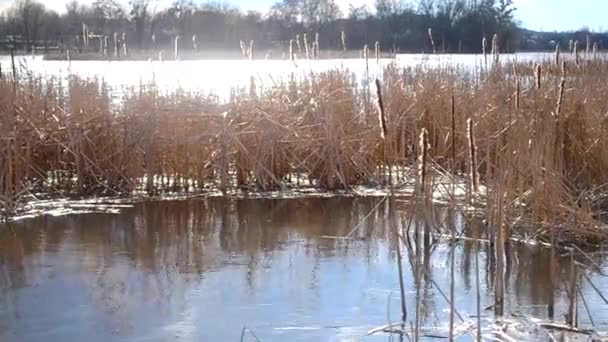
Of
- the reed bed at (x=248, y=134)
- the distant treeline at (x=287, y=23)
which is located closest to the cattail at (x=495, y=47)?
the reed bed at (x=248, y=134)

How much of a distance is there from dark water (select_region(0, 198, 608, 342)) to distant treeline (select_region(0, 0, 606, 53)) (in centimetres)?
1827

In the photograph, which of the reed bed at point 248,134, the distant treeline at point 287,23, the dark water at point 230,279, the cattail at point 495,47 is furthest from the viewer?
the distant treeline at point 287,23

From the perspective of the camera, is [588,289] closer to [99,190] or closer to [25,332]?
[25,332]

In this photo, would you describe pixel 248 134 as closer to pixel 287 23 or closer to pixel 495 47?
pixel 495 47

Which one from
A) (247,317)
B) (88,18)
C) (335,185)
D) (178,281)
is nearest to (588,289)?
(247,317)

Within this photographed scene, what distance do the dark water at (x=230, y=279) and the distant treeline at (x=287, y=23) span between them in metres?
18.3

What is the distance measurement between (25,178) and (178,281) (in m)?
2.76

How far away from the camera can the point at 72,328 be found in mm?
3889

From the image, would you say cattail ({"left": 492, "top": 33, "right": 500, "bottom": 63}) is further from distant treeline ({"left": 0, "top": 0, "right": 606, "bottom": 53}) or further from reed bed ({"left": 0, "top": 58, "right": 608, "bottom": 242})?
distant treeline ({"left": 0, "top": 0, "right": 606, "bottom": 53})

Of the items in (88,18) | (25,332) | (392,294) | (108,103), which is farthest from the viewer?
(88,18)

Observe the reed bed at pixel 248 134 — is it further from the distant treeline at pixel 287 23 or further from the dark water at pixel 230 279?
the distant treeline at pixel 287 23

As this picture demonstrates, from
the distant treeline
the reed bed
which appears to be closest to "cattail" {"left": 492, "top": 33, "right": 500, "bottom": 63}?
the reed bed

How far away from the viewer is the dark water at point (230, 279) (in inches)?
154

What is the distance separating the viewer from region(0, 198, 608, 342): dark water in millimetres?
3902
